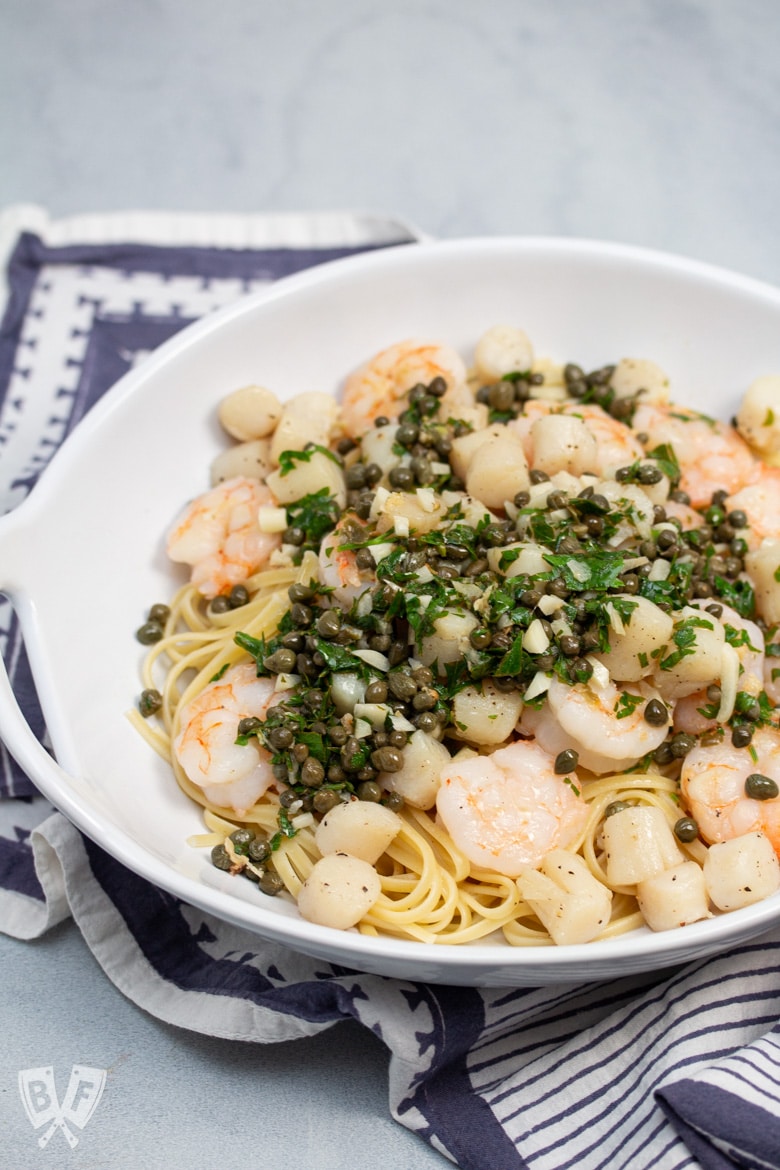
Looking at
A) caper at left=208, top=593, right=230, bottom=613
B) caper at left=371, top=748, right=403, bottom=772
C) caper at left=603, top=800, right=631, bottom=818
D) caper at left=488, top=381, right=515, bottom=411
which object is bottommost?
caper at left=208, top=593, right=230, bottom=613

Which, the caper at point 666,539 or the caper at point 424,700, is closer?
the caper at point 424,700

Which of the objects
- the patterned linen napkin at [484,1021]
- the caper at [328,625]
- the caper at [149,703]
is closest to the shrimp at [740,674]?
the patterned linen napkin at [484,1021]

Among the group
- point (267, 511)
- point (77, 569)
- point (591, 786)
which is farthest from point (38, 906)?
point (591, 786)

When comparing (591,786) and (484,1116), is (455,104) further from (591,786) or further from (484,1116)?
(484,1116)

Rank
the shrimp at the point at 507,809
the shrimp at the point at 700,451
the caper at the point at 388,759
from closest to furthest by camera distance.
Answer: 1. the shrimp at the point at 507,809
2. the caper at the point at 388,759
3. the shrimp at the point at 700,451

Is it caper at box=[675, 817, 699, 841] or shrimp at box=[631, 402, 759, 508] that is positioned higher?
shrimp at box=[631, 402, 759, 508]

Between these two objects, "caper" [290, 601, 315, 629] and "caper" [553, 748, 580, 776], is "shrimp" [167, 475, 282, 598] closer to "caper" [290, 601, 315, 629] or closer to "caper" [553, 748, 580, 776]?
"caper" [290, 601, 315, 629]

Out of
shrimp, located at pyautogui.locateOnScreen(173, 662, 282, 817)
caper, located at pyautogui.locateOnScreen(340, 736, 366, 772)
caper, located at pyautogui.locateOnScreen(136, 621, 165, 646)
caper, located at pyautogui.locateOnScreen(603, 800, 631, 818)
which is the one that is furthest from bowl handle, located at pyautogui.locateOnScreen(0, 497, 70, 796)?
caper, located at pyautogui.locateOnScreen(603, 800, 631, 818)

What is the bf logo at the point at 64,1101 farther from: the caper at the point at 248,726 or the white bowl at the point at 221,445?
the caper at the point at 248,726
